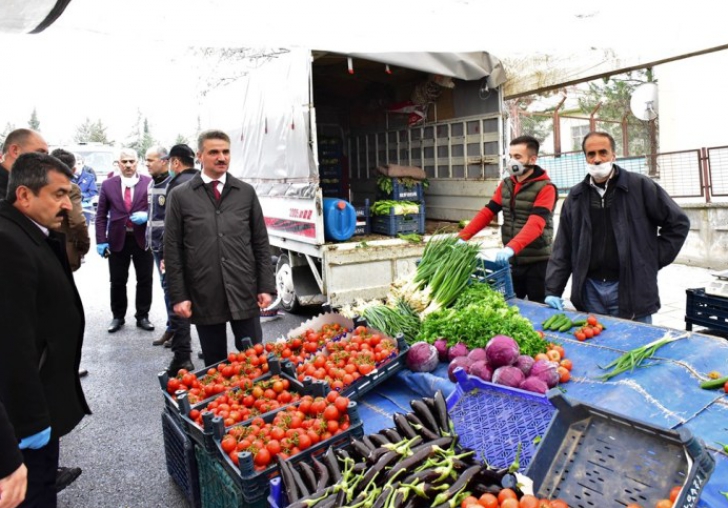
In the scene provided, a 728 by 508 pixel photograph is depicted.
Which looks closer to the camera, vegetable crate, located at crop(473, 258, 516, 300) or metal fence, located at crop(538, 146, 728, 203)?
vegetable crate, located at crop(473, 258, 516, 300)

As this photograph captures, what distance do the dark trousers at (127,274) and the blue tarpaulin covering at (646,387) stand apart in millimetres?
4969

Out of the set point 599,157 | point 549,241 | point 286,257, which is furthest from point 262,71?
point 599,157

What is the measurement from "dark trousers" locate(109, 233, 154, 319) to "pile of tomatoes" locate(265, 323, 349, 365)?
4.21m

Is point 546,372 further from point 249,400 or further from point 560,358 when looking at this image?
point 249,400

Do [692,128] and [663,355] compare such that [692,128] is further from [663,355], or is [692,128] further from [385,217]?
[663,355]

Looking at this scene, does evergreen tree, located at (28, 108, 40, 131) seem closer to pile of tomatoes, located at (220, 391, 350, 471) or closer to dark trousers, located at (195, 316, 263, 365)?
dark trousers, located at (195, 316, 263, 365)

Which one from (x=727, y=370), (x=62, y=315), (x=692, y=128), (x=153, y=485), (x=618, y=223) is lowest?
(x=153, y=485)

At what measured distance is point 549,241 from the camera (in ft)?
16.3

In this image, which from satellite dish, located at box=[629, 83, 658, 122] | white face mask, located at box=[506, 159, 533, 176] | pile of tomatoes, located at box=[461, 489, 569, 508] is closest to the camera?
pile of tomatoes, located at box=[461, 489, 569, 508]

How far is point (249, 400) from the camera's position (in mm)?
3104

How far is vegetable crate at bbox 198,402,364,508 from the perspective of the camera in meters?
2.37

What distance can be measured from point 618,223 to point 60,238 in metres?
3.42

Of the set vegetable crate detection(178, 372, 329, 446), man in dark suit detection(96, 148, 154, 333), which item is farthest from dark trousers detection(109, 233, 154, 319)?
vegetable crate detection(178, 372, 329, 446)

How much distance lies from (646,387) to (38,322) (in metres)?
2.93
